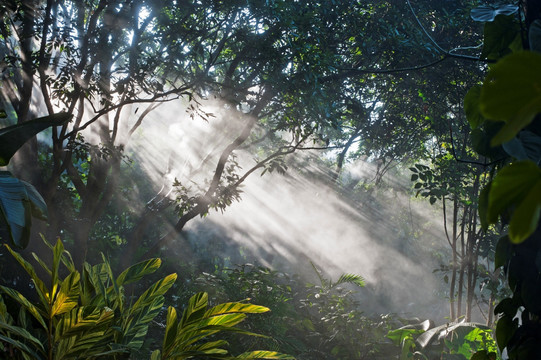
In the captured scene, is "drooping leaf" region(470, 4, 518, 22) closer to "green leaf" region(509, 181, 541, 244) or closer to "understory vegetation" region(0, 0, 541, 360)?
"understory vegetation" region(0, 0, 541, 360)

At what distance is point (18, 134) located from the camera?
1.38 metres

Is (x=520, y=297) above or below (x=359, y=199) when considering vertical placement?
above

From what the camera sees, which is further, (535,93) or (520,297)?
(520,297)

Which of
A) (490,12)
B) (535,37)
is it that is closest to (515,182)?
(535,37)

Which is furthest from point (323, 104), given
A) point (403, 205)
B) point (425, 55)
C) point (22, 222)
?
point (403, 205)

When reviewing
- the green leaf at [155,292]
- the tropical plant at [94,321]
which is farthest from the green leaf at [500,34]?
the green leaf at [155,292]

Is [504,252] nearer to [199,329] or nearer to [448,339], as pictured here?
[199,329]

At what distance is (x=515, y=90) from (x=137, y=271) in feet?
6.03

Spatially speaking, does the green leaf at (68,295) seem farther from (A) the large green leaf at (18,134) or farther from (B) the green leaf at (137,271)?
(A) the large green leaf at (18,134)

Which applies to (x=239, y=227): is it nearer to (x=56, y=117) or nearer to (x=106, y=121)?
(x=106, y=121)

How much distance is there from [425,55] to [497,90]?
550cm

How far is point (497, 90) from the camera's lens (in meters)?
0.28

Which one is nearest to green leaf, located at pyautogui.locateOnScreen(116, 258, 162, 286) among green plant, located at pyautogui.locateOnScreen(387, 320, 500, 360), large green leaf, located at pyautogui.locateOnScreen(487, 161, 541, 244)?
large green leaf, located at pyautogui.locateOnScreen(487, 161, 541, 244)

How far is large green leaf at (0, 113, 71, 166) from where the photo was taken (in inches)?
52.4
